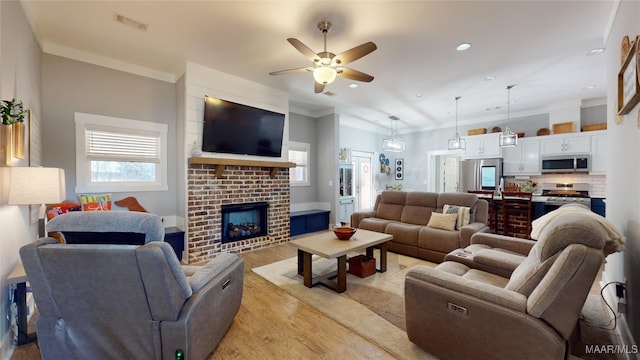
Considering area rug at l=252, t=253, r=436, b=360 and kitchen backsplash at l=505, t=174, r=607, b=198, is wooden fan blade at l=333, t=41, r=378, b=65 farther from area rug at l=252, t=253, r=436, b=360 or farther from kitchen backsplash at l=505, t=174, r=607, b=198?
kitchen backsplash at l=505, t=174, r=607, b=198

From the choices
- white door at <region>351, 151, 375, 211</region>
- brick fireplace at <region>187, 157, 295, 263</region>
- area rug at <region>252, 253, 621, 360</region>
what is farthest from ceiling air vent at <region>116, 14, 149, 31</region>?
white door at <region>351, 151, 375, 211</region>

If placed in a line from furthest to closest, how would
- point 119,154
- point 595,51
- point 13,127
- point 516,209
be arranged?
point 516,209 → point 119,154 → point 595,51 → point 13,127

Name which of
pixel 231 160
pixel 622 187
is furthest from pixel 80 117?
pixel 622 187

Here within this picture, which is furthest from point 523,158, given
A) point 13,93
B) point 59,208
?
point 59,208

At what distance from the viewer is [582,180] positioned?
5641 millimetres

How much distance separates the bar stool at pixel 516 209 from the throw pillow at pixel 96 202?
635cm

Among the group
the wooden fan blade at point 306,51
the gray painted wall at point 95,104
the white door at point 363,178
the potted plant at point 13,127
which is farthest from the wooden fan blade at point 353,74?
the white door at point 363,178

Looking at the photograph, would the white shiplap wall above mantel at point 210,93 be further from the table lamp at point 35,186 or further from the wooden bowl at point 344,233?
the wooden bowl at point 344,233

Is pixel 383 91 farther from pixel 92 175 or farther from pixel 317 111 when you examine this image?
pixel 92 175

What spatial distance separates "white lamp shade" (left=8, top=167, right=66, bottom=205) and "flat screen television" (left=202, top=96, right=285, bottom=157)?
78.3 inches

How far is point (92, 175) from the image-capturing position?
11.7 ft

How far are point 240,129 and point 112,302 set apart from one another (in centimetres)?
323

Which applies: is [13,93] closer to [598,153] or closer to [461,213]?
[461,213]

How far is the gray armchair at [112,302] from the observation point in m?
1.44
